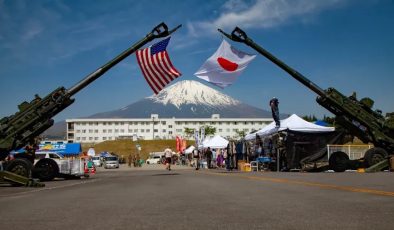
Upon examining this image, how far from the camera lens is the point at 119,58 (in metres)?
24.8

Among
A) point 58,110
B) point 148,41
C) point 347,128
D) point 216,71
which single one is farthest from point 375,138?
point 58,110

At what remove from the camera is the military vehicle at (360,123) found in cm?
2372

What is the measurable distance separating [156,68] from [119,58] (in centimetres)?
200

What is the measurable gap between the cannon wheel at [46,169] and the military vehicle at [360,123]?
13.0 m

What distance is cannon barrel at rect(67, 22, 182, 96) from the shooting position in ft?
77.9

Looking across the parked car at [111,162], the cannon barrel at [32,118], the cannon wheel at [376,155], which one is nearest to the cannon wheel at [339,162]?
the cannon wheel at [376,155]

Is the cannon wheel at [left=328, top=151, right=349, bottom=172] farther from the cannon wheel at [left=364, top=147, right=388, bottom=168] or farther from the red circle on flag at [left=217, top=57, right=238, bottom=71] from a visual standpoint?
the red circle on flag at [left=217, top=57, right=238, bottom=71]

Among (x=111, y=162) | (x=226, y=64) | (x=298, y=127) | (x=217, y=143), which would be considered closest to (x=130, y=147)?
(x=111, y=162)

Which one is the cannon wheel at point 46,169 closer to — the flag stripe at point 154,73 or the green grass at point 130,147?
the flag stripe at point 154,73

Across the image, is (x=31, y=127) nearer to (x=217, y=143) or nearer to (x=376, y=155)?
(x=376, y=155)

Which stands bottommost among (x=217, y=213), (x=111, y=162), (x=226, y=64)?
(x=111, y=162)

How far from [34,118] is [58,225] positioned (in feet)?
52.7

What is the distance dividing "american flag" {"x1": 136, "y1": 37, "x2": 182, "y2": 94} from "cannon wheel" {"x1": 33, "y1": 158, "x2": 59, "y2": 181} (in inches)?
240

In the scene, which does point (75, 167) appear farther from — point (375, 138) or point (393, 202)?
point (393, 202)
